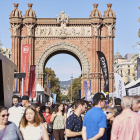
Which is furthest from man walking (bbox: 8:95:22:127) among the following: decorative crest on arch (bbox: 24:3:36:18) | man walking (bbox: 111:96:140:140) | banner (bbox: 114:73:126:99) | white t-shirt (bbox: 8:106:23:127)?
decorative crest on arch (bbox: 24:3:36:18)

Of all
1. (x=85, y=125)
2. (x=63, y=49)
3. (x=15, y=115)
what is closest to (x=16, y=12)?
(x=63, y=49)

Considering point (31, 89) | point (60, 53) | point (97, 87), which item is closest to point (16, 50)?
point (60, 53)

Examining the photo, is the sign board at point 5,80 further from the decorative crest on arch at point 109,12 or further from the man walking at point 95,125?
the decorative crest on arch at point 109,12

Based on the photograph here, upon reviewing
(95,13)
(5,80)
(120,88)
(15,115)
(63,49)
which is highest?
(95,13)

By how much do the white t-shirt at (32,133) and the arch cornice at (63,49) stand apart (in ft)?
121

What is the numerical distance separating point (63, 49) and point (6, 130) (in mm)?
37935

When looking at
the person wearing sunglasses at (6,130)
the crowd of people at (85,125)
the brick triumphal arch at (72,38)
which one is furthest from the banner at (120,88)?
the brick triumphal arch at (72,38)

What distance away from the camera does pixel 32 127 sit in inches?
231

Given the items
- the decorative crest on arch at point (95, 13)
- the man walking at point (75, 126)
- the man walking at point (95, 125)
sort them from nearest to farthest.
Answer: the man walking at point (95, 125)
the man walking at point (75, 126)
the decorative crest on arch at point (95, 13)

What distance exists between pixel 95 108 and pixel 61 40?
120ft

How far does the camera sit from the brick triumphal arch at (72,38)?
42312 millimetres

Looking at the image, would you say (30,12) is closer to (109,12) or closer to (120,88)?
(109,12)

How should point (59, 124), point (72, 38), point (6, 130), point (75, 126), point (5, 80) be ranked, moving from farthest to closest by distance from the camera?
point (72, 38)
point (59, 124)
point (5, 80)
point (75, 126)
point (6, 130)

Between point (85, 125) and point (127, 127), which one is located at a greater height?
point (127, 127)
